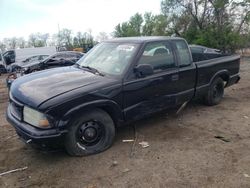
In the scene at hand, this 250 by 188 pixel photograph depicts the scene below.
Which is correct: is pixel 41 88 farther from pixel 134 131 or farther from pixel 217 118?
pixel 217 118

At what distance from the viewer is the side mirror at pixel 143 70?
15.1 feet

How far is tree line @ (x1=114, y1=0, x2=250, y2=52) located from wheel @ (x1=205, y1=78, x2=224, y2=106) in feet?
64.0

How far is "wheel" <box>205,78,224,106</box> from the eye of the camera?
259 inches

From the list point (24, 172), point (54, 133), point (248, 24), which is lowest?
point (24, 172)

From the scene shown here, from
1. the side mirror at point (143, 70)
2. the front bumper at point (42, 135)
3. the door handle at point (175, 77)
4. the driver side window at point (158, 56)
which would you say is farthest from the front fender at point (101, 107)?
the door handle at point (175, 77)

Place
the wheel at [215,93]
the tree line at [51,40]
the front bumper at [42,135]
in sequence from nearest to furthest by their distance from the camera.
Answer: the front bumper at [42,135], the wheel at [215,93], the tree line at [51,40]

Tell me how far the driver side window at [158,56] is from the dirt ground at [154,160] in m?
1.20

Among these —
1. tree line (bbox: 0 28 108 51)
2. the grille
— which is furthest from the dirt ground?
tree line (bbox: 0 28 108 51)

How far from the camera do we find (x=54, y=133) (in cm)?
380

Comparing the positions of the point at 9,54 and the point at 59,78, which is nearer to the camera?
the point at 59,78

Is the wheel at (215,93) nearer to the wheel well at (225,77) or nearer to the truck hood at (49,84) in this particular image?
the wheel well at (225,77)

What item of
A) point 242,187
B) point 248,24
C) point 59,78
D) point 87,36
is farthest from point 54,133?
point 87,36

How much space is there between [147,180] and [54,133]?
1.37 m

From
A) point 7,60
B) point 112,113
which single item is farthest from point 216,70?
point 7,60
